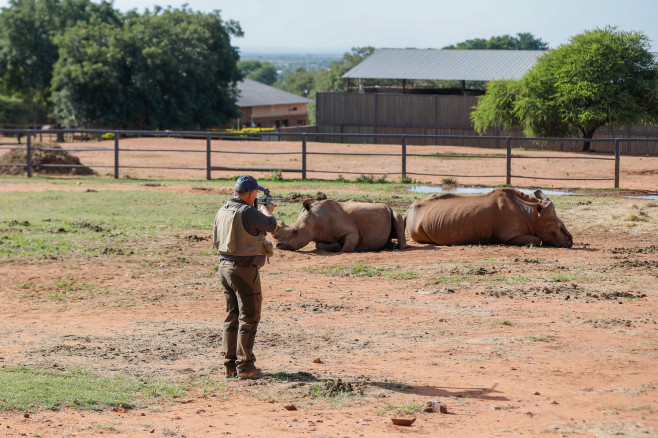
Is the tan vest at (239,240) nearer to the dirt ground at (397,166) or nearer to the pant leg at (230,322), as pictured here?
the pant leg at (230,322)

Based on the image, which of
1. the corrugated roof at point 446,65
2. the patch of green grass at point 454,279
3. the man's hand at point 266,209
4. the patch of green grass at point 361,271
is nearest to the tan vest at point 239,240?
the man's hand at point 266,209

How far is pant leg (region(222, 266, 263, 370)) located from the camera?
758cm

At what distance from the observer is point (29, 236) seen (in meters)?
15.6

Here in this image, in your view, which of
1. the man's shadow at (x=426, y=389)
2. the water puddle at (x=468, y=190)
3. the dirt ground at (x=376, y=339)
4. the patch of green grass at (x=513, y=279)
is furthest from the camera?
the water puddle at (x=468, y=190)

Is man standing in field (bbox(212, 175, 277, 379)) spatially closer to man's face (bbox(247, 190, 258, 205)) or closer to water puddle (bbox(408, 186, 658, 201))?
man's face (bbox(247, 190, 258, 205))

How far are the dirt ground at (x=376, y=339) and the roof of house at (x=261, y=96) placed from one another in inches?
2208

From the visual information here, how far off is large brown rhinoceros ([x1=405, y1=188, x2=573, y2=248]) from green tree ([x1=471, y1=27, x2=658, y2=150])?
26.3 m

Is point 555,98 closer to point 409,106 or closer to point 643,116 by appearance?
point 643,116

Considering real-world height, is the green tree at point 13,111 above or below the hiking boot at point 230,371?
above

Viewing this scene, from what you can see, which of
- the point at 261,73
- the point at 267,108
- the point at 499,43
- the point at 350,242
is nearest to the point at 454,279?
the point at 350,242

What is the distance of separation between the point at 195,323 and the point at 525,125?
34.3m

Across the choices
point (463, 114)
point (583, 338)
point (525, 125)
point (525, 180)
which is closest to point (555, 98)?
point (525, 125)

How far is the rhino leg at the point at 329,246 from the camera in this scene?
46.8 feet

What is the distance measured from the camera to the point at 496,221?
47.4ft
